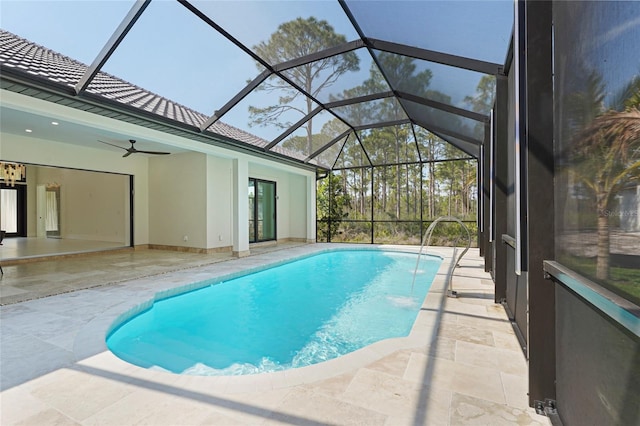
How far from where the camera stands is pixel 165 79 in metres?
5.44

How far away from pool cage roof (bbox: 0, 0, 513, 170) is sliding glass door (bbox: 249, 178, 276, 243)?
3.26 meters

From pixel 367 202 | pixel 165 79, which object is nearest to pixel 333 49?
pixel 165 79

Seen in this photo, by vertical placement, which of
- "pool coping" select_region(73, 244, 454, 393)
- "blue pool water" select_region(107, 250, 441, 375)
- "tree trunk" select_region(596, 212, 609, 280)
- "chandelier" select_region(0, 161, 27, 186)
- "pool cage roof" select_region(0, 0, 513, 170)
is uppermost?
"pool cage roof" select_region(0, 0, 513, 170)

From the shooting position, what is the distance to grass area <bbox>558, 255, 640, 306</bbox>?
0.99 metres

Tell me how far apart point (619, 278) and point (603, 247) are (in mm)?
163

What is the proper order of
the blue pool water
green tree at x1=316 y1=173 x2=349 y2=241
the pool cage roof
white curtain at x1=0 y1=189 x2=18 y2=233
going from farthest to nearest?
white curtain at x1=0 y1=189 x2=18 y2=233
green tree at x1=316 y1=173 x2=349 y2=241
the pool cage roof
the blue pool water

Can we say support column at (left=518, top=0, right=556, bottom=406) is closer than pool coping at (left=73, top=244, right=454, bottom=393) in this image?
Yes

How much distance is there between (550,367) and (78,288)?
19.7 feet

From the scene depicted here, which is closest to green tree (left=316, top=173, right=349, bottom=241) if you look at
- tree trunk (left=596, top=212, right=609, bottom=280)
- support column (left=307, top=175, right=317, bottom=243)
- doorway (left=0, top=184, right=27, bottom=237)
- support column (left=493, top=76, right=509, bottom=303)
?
support column (left=307, top=175, right=317, bottom=243)

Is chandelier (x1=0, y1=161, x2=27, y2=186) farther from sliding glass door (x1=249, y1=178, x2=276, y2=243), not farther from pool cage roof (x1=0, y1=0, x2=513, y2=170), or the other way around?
sliding glass door (x1=249, y1=178, x2=276, y2=243)

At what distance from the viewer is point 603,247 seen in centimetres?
122

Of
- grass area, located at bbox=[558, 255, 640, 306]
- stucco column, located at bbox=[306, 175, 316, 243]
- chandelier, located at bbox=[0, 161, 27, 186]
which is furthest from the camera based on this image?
stucco column, located at bbox=[306, 175, 316, 243]

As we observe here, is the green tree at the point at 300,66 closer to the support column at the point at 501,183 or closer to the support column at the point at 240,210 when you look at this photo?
the support column at the point at 240,210

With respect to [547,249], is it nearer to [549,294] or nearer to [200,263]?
[549,294]
